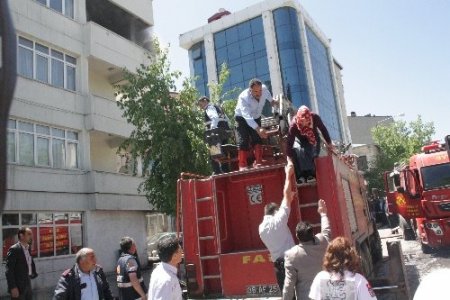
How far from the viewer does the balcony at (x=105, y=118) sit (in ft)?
54.8

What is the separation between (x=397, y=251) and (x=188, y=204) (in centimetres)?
282

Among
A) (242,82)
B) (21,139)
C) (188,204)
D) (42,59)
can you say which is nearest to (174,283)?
(188,204)

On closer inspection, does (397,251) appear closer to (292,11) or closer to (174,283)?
(174,283)

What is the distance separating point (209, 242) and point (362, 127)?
63.1 m

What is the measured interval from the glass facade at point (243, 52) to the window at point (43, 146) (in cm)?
2619

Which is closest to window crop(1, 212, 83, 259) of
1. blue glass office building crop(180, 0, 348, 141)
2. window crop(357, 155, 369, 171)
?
window crop(357, 155, 369, 171)

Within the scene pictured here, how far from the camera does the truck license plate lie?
5.72 metres

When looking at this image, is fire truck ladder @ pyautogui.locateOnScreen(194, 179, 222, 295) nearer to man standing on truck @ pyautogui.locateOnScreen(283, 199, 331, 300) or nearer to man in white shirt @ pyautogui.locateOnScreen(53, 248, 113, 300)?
man in white shirt @ pyautogui.locateOnScreen(53, 248, 113, 300)

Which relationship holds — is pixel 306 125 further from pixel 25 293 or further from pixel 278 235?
pixel 25 293

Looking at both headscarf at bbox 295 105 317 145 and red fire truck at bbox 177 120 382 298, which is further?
headscarf at bbox 295 105 317 145

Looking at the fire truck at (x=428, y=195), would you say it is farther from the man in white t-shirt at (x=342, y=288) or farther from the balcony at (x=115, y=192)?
the balcony at (x=115, y=192)

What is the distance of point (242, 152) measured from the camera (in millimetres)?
6879

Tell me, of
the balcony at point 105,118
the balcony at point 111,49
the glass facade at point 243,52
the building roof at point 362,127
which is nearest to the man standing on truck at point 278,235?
the balcony at point 105,118

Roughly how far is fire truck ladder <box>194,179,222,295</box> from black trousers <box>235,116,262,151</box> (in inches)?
36.0
